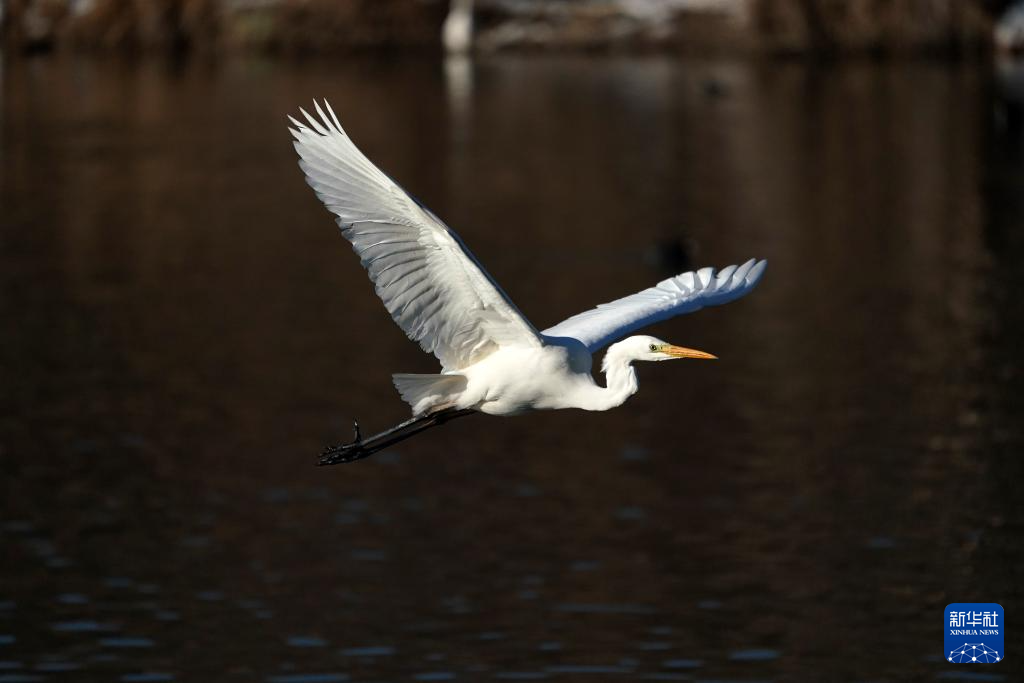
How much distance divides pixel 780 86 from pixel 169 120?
57.2ft

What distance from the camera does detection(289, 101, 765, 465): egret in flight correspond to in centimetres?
1020

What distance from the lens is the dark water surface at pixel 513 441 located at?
50.6 ft

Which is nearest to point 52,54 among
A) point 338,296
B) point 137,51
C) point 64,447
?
point 137,51

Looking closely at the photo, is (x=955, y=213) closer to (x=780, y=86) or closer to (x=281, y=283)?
(x=281, y=283)

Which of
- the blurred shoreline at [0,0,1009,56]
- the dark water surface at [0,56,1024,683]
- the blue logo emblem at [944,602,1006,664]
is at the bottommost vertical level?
the blue logo emblem at [944,602,1006,664]

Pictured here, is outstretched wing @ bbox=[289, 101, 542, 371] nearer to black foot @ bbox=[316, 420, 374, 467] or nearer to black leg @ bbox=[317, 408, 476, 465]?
black leg @ bbox=[317, 408, 476, 465]

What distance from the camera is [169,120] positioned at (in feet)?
148

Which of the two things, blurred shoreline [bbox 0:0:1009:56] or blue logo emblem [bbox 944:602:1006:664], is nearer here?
blue logo emblem [bbox 944:602:1006:664]

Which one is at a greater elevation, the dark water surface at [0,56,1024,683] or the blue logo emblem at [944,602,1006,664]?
the dark water surface at [0,56,1024,683]

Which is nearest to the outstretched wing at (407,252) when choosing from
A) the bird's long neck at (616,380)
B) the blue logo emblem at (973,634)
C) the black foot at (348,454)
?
the bird's long neck at (616,380)

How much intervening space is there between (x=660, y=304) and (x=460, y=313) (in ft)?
5.00

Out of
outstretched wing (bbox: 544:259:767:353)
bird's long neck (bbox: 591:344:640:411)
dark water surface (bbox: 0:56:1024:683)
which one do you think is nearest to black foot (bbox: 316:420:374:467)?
outstretched wing (bbox: 544:259:767:353)

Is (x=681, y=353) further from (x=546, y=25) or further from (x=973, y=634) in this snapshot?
(x=546, y=25)

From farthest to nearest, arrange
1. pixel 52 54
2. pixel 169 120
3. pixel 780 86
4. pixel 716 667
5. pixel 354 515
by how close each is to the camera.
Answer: pixel 52 54, pixel 780 86, pixel 169 120, pixel 354 515, pixel 716 667
